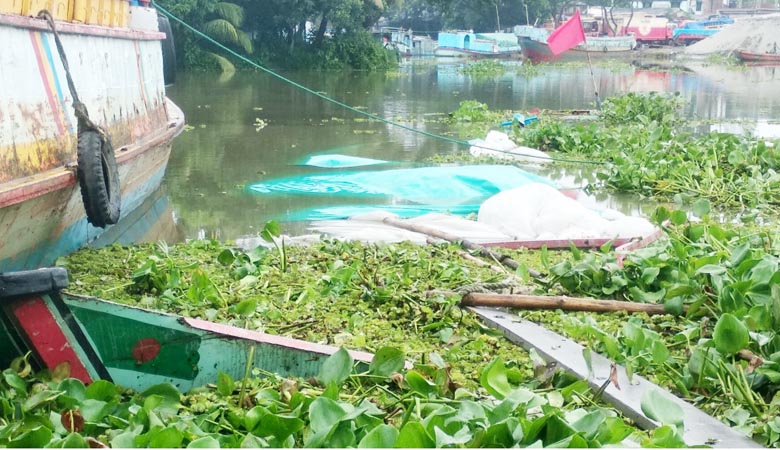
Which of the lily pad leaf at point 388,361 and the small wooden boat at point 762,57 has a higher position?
the small wooden boat at point 762,57

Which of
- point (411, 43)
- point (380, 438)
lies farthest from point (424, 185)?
point (411, 43)

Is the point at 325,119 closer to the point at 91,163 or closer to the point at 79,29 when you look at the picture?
the point at 79,29

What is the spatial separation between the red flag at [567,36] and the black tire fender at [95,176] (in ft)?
29.6

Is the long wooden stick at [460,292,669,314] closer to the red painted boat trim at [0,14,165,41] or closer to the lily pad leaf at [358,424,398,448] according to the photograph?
the lily pad leaf at [358,424,398,448]

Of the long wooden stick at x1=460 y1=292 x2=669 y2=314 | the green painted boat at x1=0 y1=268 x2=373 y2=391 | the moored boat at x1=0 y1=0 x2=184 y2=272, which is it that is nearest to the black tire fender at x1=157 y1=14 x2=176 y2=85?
the moored boat at x1=0 y1=0 x2=184 y2=272

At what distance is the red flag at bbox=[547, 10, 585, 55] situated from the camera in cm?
1276

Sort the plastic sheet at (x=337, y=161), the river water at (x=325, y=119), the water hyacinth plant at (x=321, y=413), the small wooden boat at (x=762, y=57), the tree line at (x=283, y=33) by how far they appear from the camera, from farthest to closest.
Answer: the small wooden boat at (x=762, y=57) < the tree line at (x=283, y=33) < the plastic sheet at (x=337, y=161) < the river water at (x=325, y=119) < the water hyacinth plant at (x=321, y=413)

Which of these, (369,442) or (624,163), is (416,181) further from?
(369,442)

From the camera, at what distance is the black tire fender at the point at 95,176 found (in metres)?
4.72

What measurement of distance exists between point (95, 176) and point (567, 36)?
9.74m

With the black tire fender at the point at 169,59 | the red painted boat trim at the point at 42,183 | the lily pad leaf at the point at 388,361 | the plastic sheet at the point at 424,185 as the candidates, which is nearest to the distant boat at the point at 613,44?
the black tire fender at the point at 169,59

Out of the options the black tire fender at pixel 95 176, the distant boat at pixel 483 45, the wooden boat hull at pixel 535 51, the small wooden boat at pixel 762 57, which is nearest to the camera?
the black tire fender at pixel 95 176

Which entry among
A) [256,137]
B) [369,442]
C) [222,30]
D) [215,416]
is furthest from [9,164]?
[222,30]

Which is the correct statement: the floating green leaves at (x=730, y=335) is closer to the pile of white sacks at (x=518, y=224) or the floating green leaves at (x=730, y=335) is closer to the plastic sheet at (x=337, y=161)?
the pile of white sacks at (x=518, y=224)
